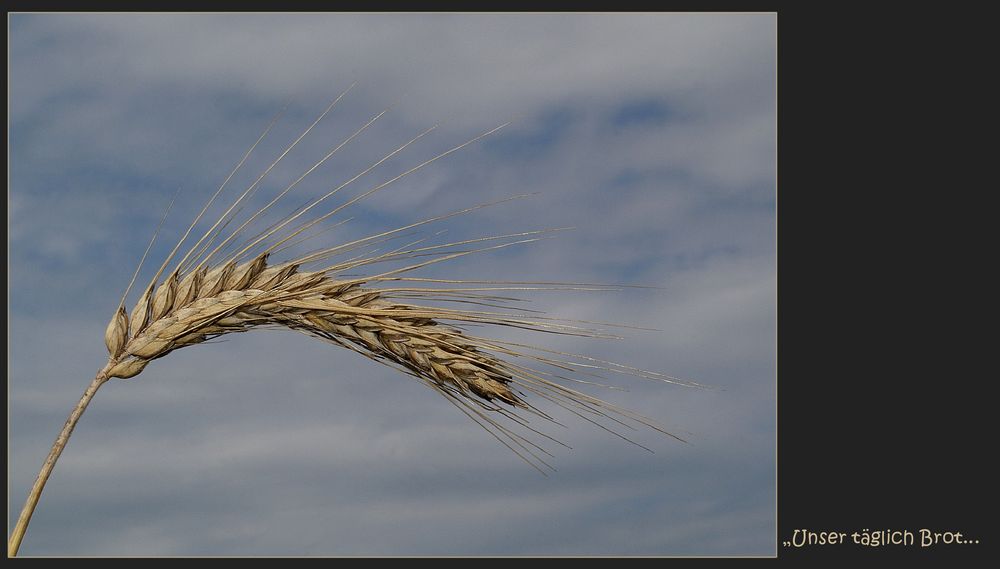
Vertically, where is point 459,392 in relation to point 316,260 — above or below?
below

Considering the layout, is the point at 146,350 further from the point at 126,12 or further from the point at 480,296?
the point at 126,12

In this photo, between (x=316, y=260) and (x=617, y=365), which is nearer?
(x=617, y=365)

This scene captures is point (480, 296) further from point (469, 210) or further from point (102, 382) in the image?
point (102, 382)

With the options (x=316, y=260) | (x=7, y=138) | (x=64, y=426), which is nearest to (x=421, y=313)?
(x=316, y=260)

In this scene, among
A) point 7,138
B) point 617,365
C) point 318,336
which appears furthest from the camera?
point 7,138

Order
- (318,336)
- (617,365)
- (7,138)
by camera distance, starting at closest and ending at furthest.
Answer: (617,365)
(318,336)
(7,138)

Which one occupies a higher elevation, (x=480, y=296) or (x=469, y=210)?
(x=469, y=210)

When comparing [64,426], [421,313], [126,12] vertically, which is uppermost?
[126,12]

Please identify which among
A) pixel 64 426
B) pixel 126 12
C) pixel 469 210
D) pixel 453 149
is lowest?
pixel 64 426

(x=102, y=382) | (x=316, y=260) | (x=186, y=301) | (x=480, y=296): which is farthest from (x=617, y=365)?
(x=102, y=382)
